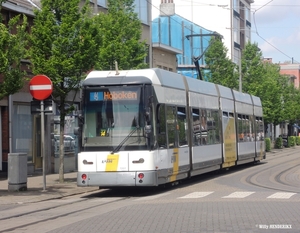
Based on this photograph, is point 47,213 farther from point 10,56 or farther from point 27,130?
point 27,130

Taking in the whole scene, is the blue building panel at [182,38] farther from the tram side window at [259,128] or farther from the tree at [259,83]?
the tram side window at [259,128]

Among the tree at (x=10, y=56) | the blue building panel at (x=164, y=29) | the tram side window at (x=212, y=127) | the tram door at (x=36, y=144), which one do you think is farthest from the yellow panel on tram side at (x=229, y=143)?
the blue building panel at (x=164, y=29)

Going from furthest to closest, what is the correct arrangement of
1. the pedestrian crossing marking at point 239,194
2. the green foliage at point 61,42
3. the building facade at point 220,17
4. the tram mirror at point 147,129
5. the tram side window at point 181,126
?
the building facade at point 220,17 → the green foliage at point 61,42 → the tram side window at point 181,126 → the tram mirror at point 147,129 → the pedestrian crossing marking at point 239,194

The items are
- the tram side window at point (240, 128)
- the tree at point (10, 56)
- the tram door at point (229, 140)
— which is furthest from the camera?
the tram side window at point (240, 128)

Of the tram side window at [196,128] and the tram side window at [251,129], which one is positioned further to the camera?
the tram side window at [251,129]

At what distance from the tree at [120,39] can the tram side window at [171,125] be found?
729 cm

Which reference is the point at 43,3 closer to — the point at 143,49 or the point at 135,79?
the point at 135,79

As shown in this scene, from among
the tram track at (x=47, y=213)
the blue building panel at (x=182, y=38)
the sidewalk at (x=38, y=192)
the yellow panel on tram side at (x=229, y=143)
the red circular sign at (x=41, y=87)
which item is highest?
the blue building panel at (x=182, y=38)

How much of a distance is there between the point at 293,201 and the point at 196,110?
7.63 m

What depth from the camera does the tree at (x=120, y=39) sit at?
27188mm

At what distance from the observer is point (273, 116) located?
5706cm

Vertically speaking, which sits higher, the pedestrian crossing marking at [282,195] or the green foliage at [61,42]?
the green foliage at [61,42]

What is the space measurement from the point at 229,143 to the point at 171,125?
27.2 feet

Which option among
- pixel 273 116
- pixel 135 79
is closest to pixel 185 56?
pixel 273 116
